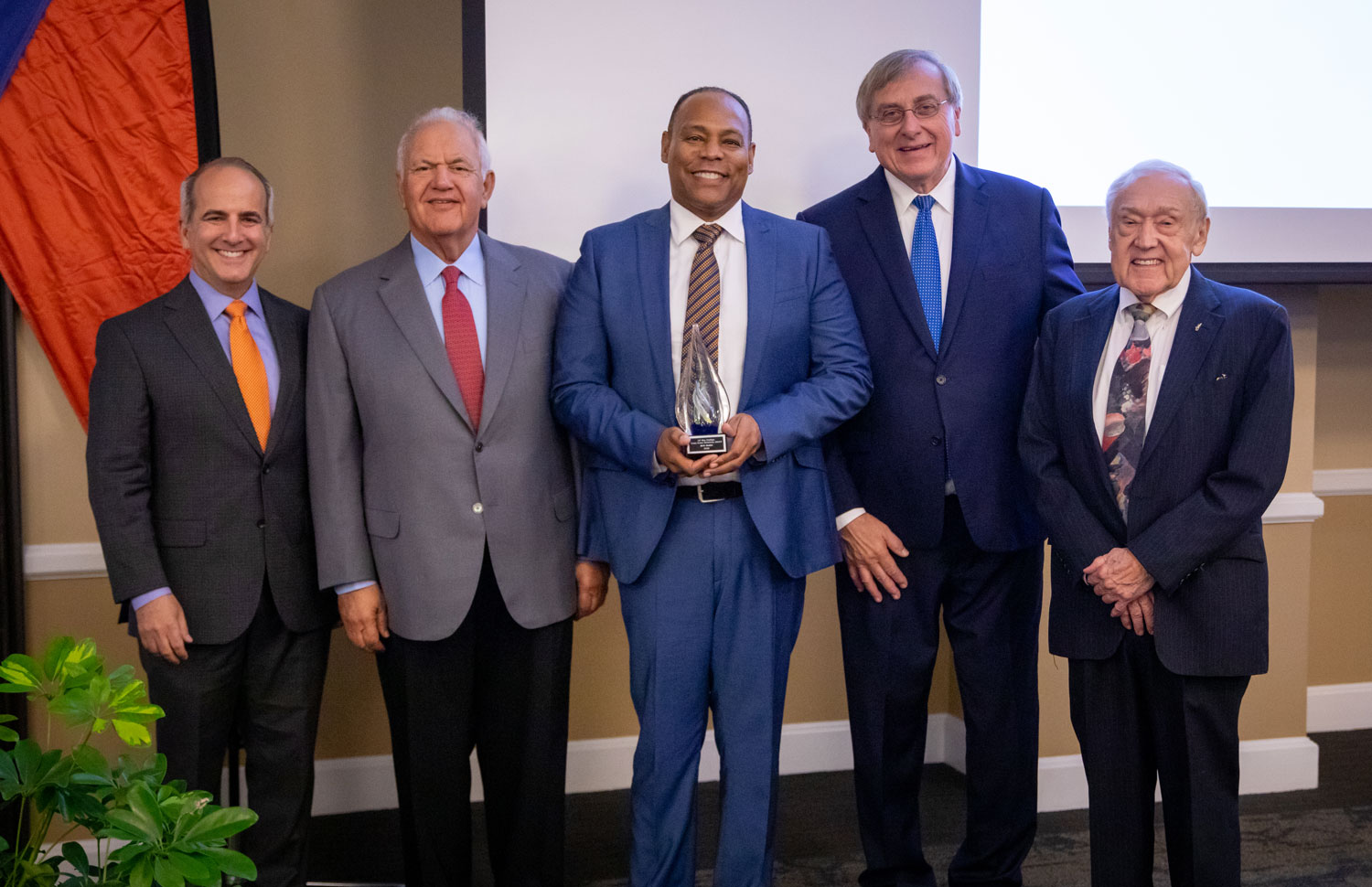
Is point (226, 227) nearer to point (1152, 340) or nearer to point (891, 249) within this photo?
point (891, 249)

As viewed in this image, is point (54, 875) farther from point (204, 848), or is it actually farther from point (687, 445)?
point (687, 445)

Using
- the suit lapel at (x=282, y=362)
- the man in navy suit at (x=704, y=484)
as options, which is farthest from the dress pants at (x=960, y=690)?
the suit lapel at (x=282, y=362)

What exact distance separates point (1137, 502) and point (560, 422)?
1154 millimetres

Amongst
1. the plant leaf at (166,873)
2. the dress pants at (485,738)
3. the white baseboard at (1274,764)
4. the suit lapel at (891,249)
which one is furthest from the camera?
the white baseboard at (1274,764)

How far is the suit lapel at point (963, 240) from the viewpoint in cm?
234

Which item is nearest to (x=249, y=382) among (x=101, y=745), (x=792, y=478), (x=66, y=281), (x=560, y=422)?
(x=560, y=422)

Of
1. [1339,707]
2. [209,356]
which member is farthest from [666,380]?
[1339,707]

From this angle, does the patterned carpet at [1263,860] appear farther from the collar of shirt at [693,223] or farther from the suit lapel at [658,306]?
the collar of shirt at [693,223]

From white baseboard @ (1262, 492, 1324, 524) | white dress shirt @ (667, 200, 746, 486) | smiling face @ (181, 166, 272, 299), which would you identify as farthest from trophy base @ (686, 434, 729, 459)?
white baseboard @ (1262, 492, 1324, 524)

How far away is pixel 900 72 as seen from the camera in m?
2.37

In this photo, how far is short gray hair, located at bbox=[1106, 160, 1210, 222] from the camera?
6.89ft

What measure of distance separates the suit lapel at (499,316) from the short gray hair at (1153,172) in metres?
1.21

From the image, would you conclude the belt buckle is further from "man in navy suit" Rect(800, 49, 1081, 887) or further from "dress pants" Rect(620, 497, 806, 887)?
"man in navy suit" Rect(800, 49, 1081, 887)

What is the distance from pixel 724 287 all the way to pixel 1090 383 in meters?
0.76
